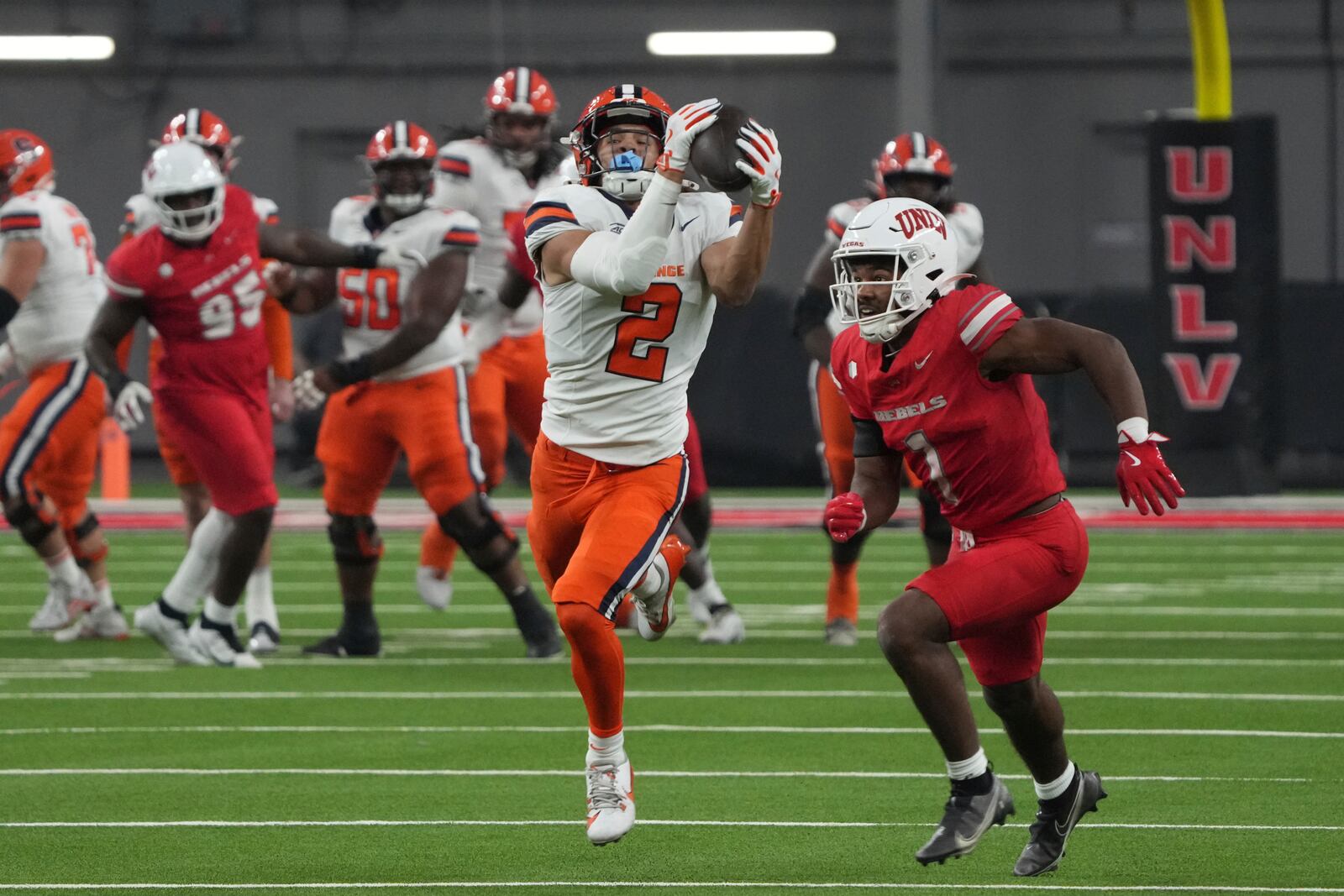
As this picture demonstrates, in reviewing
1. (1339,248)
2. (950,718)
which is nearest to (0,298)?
(950,718)

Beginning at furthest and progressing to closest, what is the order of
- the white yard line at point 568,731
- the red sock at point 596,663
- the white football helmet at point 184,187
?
1. the white football helmet at point 184,187
2. the white yard line at point 568,731
3. the red sock at point 596,663

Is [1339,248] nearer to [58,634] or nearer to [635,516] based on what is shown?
[58,634]

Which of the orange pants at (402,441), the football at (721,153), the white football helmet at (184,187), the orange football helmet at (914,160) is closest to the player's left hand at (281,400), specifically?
the orange pants at (402,441)

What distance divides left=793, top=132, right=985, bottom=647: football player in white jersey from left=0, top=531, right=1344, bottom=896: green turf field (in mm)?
287

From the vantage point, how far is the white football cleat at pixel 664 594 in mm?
5629

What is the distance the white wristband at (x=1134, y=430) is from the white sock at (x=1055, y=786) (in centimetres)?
80

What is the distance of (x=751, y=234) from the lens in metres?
5.25

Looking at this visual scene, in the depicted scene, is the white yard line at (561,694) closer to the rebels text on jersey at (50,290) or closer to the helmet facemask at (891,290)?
the rebels text on jersey at (50,290)

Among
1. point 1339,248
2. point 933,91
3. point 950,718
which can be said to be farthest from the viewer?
point 1339,248

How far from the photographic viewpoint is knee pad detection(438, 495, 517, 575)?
8.83m

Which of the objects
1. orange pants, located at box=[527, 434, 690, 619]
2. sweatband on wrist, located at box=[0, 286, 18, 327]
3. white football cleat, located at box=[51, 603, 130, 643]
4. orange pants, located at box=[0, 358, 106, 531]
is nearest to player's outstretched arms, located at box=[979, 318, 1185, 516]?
orange pants, located at box=[527, 434, 690, 619]

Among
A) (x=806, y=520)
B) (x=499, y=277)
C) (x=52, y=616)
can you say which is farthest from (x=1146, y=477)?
(x=806, y=520)

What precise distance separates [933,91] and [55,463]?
11.9 meters

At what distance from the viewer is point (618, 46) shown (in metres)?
22.0
